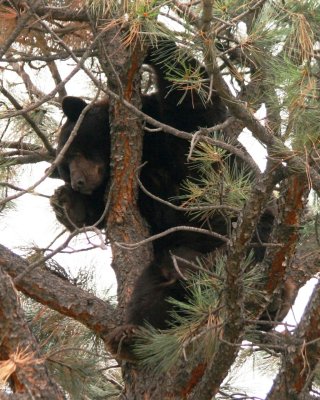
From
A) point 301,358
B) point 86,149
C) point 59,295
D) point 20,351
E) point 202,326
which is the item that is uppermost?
point 86,149

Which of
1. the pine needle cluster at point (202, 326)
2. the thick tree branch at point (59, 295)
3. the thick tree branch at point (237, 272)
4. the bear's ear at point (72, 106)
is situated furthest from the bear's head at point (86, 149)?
the thick tree branch at point (237, 272)

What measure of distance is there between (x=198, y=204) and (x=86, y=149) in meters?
2.43

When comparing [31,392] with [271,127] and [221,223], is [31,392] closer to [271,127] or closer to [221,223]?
[271,127]

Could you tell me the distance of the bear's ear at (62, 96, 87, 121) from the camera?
251 inches

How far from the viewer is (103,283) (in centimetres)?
654

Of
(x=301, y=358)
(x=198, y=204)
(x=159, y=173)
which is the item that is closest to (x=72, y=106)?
(x=159, y=173)

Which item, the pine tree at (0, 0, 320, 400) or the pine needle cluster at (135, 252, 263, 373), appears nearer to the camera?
the pine tree at (0, 0, 320, 400)

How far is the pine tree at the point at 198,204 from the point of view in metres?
3.72

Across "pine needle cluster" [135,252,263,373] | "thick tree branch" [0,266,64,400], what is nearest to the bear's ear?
"pine needle cluster" [135,252,263,373]

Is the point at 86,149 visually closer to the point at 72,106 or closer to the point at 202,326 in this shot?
the point at 72,106

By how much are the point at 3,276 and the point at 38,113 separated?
A: 106 inches

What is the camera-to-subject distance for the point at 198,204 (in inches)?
175

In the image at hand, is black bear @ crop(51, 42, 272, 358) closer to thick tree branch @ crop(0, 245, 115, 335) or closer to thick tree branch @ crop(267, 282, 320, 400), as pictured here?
thick tree branch @ crop(0, 245, 115, 335)

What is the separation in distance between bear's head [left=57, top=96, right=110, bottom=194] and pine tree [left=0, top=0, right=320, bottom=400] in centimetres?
25
